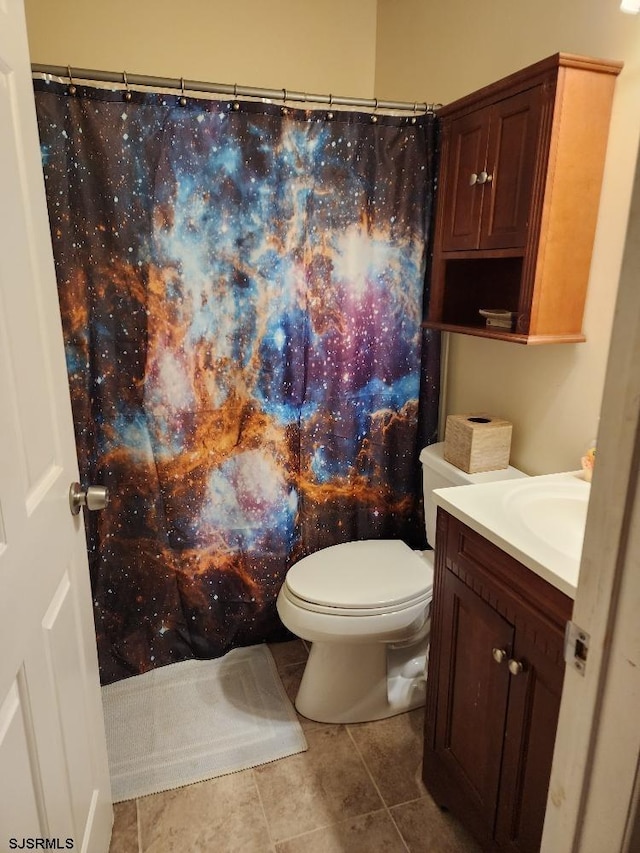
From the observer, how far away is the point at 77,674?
1.17 meters

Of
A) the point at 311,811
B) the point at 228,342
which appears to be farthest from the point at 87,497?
the point at 311,811

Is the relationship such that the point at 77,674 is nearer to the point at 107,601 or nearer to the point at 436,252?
the point at 107,601

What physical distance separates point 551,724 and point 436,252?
1.36 meters

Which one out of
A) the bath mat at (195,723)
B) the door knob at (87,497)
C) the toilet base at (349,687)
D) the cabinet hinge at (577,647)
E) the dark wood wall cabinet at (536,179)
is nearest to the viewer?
the cabinet hinge at (577,647)

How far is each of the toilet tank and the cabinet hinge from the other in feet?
3.30

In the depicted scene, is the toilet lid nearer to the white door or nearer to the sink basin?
the sink basin

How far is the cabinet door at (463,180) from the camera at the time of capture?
5.21 ft

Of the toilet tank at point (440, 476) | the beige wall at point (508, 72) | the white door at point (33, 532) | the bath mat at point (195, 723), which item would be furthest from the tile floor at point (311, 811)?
the beige wall at point (508, 72)

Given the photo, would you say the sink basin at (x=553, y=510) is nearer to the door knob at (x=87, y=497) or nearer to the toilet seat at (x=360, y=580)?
the toilet seat at (x=360, y=580)

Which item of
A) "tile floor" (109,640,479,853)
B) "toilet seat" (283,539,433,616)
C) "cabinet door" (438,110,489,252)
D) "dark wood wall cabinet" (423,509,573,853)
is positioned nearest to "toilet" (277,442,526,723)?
"toilet seat" (283,539,433,616)

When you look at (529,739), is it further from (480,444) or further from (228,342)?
(228,342)

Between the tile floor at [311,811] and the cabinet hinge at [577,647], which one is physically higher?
the cabinet hinge at [577,647]

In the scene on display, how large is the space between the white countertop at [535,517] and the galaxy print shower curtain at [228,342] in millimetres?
728

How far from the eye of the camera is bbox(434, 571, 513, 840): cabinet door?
1216 millimetres
